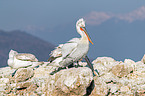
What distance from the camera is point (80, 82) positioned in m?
5.98

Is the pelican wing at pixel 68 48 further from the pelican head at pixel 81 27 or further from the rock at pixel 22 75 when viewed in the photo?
the rock at pixel 22 75

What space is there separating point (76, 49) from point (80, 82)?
5.47ft

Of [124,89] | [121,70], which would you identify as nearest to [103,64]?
[121,70]

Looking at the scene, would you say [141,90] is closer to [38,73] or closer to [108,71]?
[108,71]

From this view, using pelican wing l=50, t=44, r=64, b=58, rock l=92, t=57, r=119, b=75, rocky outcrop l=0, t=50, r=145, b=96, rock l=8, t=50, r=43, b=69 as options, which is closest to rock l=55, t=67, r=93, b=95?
rocky outcrop l=0, t=50, r=145, b=96

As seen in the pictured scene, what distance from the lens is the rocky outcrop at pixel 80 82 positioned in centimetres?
612

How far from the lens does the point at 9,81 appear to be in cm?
889

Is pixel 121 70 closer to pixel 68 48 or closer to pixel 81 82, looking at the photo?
pixel 68 48

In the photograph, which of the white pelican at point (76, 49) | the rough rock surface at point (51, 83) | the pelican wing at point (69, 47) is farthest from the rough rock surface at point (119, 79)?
the pelican wing at point (69, 47)

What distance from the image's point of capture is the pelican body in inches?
275

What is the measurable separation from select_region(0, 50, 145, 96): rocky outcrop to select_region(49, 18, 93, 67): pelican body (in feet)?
1.71

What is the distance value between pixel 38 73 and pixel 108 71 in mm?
4498

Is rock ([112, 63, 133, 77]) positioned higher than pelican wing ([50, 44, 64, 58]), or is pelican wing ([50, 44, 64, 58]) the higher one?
pelican wing ([50, 44, 64, 58])

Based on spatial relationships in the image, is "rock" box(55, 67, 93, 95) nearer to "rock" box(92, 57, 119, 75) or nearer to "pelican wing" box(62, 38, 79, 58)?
"pelican wing" box(62, 38, 79, 58)
